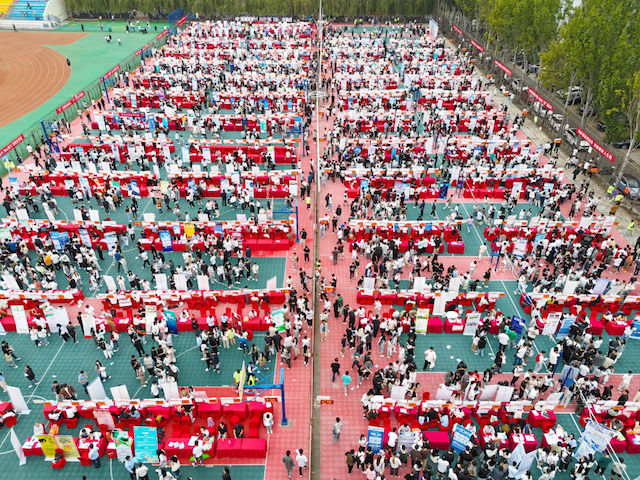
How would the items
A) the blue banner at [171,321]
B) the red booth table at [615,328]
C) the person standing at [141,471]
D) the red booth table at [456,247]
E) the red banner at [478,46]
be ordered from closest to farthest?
1. the person standing at [141,471]
2. the blue banner at [171,321]
3. the red booth table at [615,328]
4. the red booth table at [456,247]
5. the red banner at [478,46]

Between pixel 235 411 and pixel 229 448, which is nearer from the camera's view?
pixel 229 448

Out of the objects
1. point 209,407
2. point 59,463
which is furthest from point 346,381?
point 59,463

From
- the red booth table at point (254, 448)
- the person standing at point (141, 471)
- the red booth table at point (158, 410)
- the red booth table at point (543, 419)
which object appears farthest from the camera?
the red booth table at point (158, 410)

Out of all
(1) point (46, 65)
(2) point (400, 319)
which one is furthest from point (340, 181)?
(1) point (46, 65)

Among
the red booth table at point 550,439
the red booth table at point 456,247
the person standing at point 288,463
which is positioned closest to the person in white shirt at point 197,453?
the person standing at point 288,463

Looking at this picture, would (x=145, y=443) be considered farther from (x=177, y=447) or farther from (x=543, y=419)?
(x=543, y=419)

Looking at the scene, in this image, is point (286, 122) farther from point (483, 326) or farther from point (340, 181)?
point (483, 326)

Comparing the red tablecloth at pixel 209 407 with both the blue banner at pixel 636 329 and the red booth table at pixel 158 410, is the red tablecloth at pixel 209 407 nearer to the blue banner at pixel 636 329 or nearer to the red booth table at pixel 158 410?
the red booth table at pixel 158 410
